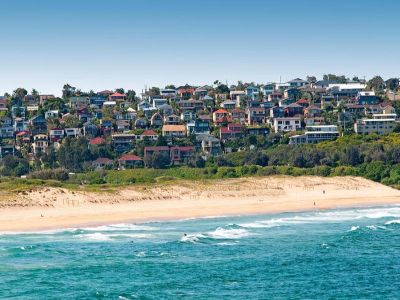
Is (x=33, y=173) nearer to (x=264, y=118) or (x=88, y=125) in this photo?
(x=88, y=125)

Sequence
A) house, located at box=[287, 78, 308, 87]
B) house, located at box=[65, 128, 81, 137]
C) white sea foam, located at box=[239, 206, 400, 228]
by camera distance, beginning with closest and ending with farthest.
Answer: white sea foam, located at box=[239, 206, 400, 228]
house, located at box=[65, 128, 81, 137]
house, located at box=[287, 78, 308, 87]

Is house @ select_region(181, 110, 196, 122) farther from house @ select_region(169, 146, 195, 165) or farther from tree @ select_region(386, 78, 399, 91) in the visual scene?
tree @ select_region(386, 78, 399, 91)

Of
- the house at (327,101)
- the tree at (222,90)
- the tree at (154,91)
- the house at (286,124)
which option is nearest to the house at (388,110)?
the house at (327,101)

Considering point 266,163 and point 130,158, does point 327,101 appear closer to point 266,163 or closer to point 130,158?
point 266,163

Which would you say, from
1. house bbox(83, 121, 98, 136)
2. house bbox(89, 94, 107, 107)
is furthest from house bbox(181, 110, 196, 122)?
house bbox(89, 94, 107, 107)

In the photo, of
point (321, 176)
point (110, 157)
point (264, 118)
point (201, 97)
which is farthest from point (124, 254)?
point (201, 97)

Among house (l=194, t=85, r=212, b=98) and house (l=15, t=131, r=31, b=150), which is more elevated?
house (l=194, t=85, r=212, b=98)
